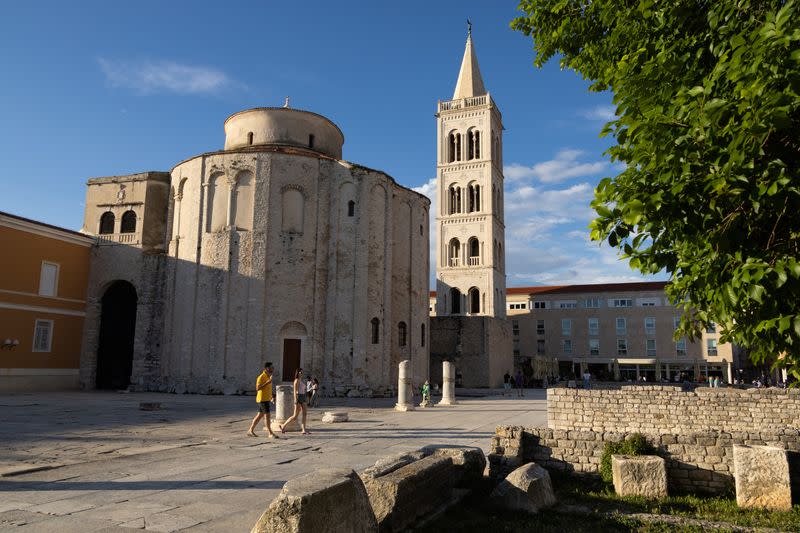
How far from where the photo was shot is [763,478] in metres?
7.01

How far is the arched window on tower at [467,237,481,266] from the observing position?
45906 mm

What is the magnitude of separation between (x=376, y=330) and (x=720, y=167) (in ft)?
75.7

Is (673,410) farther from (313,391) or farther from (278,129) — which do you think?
(278,129)

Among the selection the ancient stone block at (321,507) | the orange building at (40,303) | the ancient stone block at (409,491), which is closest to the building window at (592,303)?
the orange building at (40,303)

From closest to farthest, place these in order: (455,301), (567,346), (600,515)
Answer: (600,515) < (455,301) < (567,346)

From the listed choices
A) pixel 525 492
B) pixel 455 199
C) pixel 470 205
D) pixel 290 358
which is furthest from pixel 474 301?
pixel 525 492

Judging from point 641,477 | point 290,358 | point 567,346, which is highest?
point 567,346

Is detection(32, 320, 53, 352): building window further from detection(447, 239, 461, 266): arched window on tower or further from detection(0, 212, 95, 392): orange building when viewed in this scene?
detection(447, 239, 461, 266): arched window on tower

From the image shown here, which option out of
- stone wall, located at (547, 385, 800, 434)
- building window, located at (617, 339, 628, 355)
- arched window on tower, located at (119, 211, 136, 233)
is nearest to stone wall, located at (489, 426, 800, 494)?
stone wall, located at (547, 385, 800, 434)

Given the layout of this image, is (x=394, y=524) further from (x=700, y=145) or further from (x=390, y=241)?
(x=390, y=241)

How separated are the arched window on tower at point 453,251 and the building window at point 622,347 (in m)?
20.6

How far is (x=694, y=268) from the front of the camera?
439cm

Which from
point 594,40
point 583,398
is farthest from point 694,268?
point 583,398

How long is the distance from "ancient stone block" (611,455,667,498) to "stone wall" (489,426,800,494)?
0.54 meters
